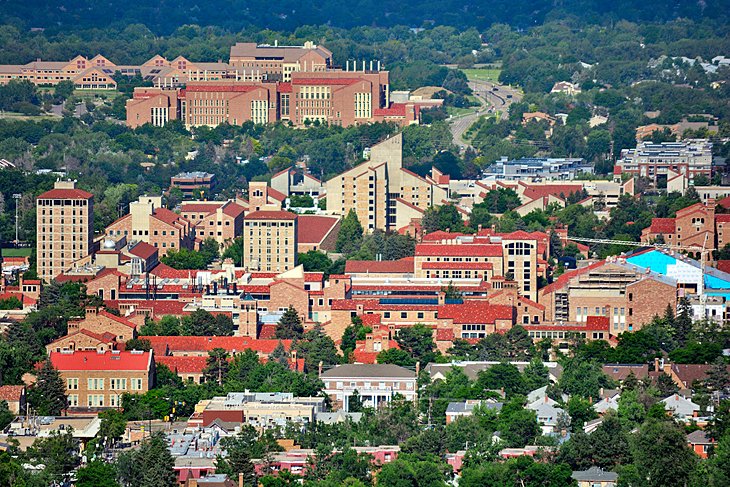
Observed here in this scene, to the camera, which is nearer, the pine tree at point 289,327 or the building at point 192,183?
the pine tree at point 289,327

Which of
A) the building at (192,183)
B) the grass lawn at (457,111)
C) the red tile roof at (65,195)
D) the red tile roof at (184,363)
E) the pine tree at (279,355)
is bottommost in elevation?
the red tile roof at (184,363)

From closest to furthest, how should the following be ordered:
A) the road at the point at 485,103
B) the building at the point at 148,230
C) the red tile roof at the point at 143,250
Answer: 1. the red tile roof at the point at 143,250
2. the building at the point at 148,230
3. the road at the point at 485,103

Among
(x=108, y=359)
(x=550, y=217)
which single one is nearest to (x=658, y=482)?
(x=108, y=359)

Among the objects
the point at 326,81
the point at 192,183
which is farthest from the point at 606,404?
the point at 326,81

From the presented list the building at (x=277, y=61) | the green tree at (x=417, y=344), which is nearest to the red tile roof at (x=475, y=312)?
the green tree at (x=417, y=344)

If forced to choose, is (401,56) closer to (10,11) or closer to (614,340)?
(10,11)

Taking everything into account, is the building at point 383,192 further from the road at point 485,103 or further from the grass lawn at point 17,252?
the road at point 485,103

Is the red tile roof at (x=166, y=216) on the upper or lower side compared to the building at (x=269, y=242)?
upper

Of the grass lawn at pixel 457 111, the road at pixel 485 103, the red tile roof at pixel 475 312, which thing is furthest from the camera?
the grass lawn at pixel 457 111
